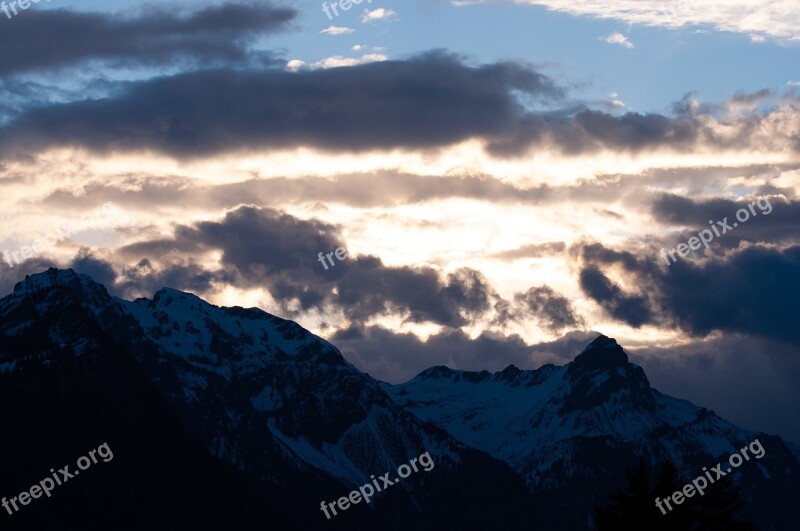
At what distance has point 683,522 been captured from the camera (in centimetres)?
7019

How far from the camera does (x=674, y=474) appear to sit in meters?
73.4

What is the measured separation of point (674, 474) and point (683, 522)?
374cm

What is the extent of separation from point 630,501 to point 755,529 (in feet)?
21.5

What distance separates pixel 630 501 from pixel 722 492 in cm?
457

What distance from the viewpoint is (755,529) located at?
73188 mm

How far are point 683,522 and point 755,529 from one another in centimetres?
524

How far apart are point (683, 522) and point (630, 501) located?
11.1 ft

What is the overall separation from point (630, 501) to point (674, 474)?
2732 millimetres

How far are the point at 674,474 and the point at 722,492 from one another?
2977mm

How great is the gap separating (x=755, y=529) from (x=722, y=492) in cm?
358

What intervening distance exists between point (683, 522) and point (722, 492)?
269cm
